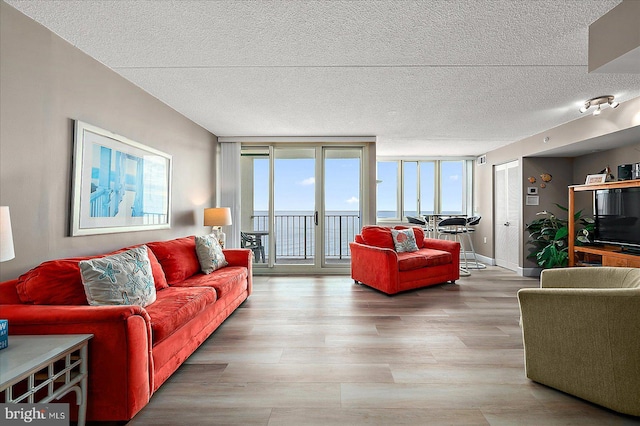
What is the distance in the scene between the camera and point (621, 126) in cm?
384

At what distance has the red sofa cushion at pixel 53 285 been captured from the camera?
77.6 inches

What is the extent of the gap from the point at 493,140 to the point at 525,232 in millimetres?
1722

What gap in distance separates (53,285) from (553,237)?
21.1ft

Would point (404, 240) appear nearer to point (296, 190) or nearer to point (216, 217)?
point (296, 190)

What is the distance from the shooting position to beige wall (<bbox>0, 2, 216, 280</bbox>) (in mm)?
2059

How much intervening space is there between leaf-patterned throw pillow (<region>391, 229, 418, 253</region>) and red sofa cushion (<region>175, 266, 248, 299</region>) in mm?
2362

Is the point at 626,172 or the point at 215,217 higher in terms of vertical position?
the point at 626,172

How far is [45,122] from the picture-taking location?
7.59ft

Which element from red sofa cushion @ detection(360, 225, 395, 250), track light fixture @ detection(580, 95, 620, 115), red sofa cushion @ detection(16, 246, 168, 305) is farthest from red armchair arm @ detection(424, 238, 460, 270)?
red sofa cushion @ detection(16, 246, 168, 305)

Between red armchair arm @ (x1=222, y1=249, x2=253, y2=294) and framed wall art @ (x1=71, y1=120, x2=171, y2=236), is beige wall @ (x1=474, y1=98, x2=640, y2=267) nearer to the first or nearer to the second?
red armchair arm @ (x1=222, y1=249, x2=253, y2=294)

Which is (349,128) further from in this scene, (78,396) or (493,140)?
(78,396)

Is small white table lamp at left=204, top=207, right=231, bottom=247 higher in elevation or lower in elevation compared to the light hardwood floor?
higher

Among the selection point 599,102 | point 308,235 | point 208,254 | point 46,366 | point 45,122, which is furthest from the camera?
point 308,235

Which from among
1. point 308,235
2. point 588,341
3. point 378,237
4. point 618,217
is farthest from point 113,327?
point 618,217
